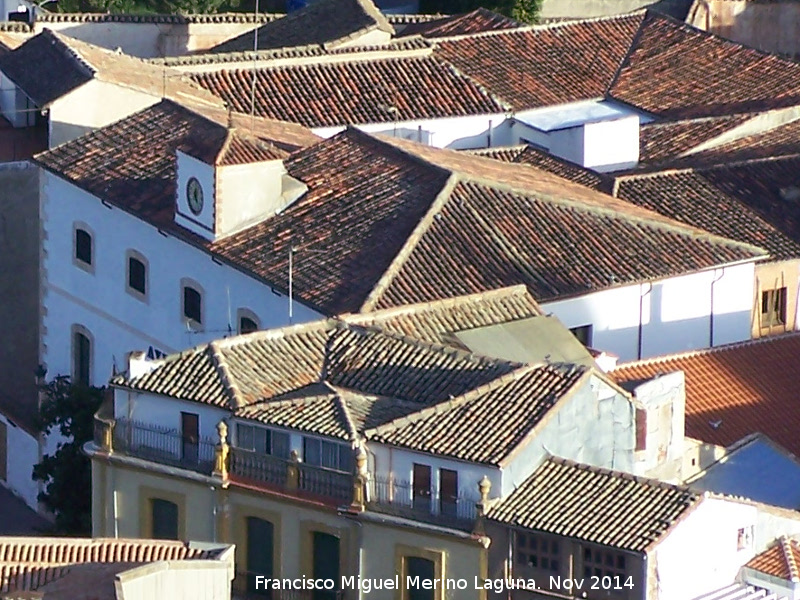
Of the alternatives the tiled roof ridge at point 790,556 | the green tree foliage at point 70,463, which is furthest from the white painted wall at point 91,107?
the tiled roof ridge at point 790,556

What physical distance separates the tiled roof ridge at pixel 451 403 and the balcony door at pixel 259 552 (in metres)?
2.56

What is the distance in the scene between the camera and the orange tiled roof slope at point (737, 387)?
174ft

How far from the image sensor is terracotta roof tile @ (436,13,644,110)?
231 feet

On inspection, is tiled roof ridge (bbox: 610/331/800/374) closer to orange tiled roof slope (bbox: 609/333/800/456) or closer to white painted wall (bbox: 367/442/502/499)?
orange tiled roof slope (bbox: 609/333/800/456)

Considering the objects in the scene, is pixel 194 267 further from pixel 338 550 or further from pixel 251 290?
pixel 338 550

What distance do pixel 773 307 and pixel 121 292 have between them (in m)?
11.9

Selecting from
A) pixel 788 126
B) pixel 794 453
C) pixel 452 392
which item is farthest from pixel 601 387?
pixel 788 126

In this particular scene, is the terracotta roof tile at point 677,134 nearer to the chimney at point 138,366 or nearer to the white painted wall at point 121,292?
the white painted wall at point 121,292

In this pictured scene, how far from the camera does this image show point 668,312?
2221 inches

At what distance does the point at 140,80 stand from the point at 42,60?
286cm

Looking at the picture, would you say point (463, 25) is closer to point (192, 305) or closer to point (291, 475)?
point (192, 305)

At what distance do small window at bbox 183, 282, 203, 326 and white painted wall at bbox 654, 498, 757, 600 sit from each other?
1370cm

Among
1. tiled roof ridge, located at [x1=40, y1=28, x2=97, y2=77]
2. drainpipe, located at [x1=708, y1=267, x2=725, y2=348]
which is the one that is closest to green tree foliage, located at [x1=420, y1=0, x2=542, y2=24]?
tiled roof ridge, located at [x1=40, y1=28, x2=97, y2=77]

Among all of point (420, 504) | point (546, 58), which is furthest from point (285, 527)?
point (546, 58)
